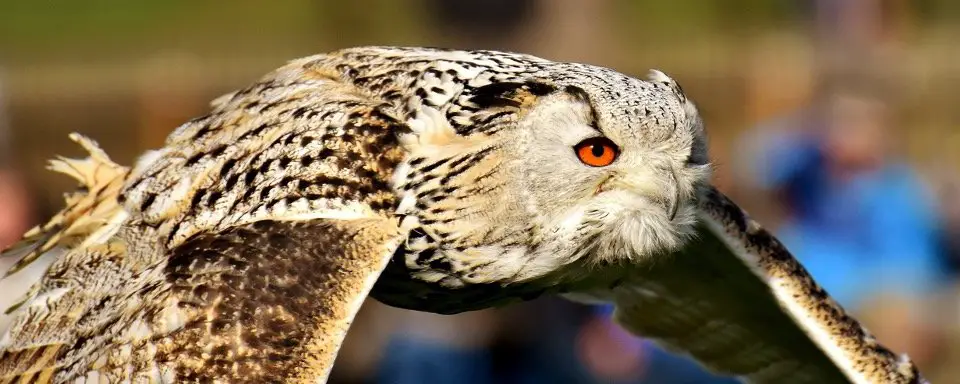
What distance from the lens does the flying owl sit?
10.6 feet

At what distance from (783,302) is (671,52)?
9908 mm

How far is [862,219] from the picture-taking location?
728 centimetres

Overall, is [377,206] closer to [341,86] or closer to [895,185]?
[341,86]

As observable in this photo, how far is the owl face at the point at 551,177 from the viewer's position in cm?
353

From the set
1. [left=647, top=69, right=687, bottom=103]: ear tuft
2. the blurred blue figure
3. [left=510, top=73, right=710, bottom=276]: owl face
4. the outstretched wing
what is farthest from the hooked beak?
the blurred blue figure

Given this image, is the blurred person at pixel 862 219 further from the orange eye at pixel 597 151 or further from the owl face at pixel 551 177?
the orange eye at pixel 597 151

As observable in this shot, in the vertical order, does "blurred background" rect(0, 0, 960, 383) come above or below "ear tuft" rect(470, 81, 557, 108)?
below

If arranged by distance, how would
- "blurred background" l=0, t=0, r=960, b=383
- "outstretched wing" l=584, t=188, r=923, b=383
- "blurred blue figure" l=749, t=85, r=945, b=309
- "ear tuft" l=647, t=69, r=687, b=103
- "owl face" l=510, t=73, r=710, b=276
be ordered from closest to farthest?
"owl face" l=510, t=73, r=710, b=276
"ear tuft" l=647, t=69, r=687, b=103
"outstretched wing" l=584, t=188, r=923, b=383
"blurred blue figure" l=749, t=85, r=945, b=309
"blurred background" l=0, t=0, r=960, b=383

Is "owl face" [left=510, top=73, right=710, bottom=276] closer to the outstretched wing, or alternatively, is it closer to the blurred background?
the outstretched wing

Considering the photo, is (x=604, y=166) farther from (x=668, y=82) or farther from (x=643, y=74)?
(x=643, y=74)

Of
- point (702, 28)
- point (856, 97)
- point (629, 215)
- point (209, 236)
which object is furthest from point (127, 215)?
point (702, 28)

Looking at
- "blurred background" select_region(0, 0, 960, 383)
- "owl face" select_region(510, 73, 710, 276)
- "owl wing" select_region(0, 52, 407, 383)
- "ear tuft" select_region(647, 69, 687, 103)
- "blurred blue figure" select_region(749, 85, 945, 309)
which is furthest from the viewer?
"blurred background" select_region(0, 0, 960, 383)

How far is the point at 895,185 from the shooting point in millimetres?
7383

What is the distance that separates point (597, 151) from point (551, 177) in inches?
5.5
